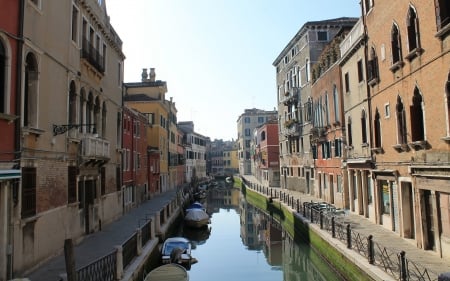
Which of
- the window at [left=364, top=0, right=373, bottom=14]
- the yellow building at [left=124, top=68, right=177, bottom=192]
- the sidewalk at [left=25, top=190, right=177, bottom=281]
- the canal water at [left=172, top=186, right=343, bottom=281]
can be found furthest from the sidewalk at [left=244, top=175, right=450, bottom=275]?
the yellow building at [left=124, top=68, right=177, bottom=192]

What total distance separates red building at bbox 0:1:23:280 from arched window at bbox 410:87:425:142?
11.5 m

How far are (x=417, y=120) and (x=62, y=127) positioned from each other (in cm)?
1139

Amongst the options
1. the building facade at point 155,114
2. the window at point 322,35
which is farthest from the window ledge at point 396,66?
the building facade at point 155,114

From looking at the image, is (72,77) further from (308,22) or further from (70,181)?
(308,22)

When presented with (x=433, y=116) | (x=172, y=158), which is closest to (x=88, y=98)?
(x=433, y=116)

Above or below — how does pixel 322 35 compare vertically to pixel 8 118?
above

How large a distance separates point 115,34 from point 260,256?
1382 centimetres

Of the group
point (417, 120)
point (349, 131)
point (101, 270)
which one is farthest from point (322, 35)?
point (101, 270)

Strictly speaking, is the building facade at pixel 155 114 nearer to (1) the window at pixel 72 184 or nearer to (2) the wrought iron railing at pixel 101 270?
(1) the window at pixel 72 184

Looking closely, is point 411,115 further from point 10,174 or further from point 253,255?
point 10,174

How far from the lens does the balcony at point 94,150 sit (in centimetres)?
1432

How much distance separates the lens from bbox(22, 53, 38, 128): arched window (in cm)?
1024

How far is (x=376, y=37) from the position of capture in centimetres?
1597

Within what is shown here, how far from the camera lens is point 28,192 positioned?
10.1 metres
